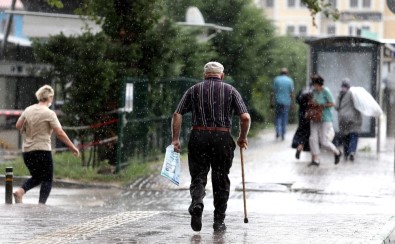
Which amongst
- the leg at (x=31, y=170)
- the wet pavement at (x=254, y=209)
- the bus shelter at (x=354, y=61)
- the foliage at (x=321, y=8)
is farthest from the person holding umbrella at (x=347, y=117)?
the leg at (x=31, y=170)

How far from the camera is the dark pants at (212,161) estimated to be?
12.5m

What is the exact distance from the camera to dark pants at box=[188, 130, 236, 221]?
12492mm

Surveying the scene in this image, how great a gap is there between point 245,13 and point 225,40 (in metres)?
1.97

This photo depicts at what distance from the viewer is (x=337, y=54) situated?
28.0m

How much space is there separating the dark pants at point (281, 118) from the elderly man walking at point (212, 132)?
1898cm

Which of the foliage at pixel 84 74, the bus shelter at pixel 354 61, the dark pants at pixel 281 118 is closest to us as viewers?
the foliage at pixel 84 74

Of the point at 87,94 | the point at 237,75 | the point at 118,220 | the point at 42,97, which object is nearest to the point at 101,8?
the point at 87,94

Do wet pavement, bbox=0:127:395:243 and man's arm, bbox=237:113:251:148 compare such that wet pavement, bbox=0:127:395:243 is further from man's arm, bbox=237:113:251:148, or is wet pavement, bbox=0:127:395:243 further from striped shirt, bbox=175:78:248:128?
striped shirt, bbox=175:78:248:128

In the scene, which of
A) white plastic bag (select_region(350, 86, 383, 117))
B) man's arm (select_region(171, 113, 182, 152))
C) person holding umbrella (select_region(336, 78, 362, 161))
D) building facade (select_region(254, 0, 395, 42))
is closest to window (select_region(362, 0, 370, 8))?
building facade (select_region(254, 0, 395, 42))

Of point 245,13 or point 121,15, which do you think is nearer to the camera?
point 121,15

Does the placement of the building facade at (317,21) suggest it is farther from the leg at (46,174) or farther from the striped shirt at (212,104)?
the striped shirt at (212,104)

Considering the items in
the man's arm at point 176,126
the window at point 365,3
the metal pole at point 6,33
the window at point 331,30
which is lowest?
the man's arm at point 176,126

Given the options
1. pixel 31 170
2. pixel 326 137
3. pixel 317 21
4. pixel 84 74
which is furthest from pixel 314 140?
pixel 317 21

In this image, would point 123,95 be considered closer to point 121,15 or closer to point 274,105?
point 121,15
